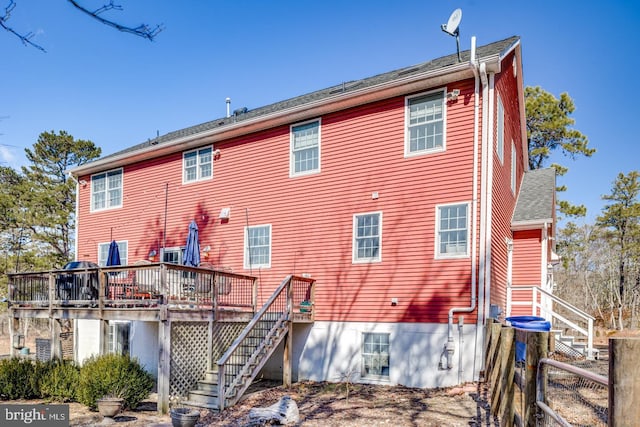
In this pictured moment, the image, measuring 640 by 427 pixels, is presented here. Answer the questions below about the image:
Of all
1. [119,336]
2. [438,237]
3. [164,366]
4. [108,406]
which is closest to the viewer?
[108,406]

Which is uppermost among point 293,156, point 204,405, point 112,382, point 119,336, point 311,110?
point 311,110

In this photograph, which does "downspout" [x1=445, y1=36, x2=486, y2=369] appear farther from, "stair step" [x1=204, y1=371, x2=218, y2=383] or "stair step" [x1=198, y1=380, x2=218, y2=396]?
"stair step" [x1=204, y1=371, x2=218, y2=383]

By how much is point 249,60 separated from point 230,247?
21.5 ft

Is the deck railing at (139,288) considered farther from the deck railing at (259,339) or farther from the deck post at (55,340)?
the deck railing at (259,339)

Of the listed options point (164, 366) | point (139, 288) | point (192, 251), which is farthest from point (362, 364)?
point (139, 288)

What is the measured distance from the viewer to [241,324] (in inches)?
459

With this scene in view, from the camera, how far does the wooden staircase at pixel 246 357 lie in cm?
898

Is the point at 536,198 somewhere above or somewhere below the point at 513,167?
below

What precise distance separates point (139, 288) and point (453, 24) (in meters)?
9.47

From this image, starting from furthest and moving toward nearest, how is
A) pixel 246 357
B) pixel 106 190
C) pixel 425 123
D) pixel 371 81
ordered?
pixel 106 190
pixel 371 81
pixel 425 123
pixel 246 357

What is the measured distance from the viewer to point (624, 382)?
1.86 metres

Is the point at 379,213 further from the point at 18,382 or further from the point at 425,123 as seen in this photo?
the point at 18,382

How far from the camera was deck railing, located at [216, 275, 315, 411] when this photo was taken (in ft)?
29.7

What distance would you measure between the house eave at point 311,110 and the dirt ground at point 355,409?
624 cm
